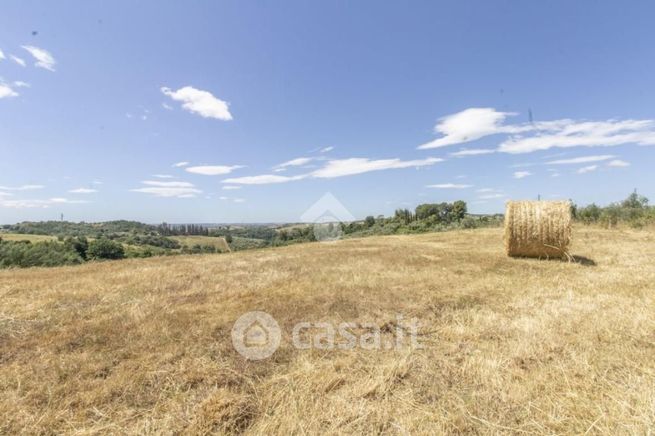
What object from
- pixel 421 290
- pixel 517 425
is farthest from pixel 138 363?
pixel 421 290

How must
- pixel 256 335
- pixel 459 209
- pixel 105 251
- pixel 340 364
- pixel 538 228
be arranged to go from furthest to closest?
pixel 459 209 < pixel 105 251 < pixel 538 228 < pixel 256 335 < pixel 340 364

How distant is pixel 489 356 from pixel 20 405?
13.5ft

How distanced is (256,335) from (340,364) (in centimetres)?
123

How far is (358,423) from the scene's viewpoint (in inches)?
86.3

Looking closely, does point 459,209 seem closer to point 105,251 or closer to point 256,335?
point 105,251

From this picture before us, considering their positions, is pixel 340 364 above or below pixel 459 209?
below

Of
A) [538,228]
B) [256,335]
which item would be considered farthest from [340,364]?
[538,228]

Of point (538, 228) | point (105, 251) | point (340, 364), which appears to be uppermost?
point (538, 228)

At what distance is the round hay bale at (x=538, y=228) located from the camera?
338 inches

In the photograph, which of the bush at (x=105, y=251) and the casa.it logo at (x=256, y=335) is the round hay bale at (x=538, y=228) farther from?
the bush at (x=105, y=251)

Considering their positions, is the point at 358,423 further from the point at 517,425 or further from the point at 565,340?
the point at 565,340

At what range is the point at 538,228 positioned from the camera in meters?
8.81

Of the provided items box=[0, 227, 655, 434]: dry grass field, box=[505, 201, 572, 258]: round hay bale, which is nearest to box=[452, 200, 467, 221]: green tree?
box=[505, 201, 572, 258]: round hay bale

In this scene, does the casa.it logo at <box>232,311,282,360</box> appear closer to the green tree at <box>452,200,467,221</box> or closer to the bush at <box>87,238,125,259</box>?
the bush at <box>87,238,125,259</box>
